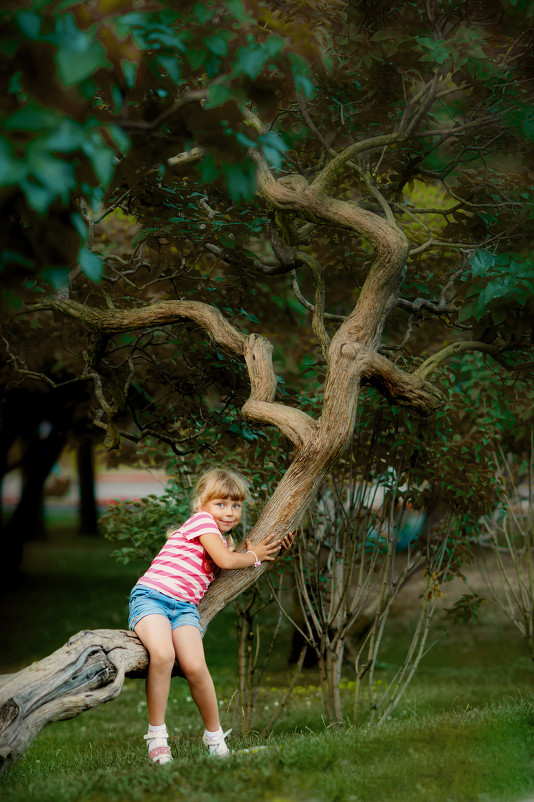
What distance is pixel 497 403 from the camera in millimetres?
7711

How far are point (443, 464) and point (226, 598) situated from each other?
8.29 feet

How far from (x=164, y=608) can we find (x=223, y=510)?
0.61 meters

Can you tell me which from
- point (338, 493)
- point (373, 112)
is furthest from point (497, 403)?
point (373, 112)

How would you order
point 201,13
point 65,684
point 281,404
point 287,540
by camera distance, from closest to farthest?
1. point 201,13
2. point 65,684
3. point 287,540
4. point 281,404

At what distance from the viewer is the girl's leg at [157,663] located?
3.95 m

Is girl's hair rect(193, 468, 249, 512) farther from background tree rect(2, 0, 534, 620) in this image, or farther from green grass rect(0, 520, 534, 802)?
green grass rect(0, 520, 534, 802)

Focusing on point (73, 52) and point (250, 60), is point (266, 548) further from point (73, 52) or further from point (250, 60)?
point (73, 52)

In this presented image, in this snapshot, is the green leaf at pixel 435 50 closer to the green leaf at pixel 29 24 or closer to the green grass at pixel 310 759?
the green leaf at pixel 29 24

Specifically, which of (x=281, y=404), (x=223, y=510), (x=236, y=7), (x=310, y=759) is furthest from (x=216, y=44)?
(x=310, y=759)

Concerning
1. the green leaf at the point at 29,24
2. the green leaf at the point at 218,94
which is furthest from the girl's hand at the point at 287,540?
the green leaf at the point at 29,24

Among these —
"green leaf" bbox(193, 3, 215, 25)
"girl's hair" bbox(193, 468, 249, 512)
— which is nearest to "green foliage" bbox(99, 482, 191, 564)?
"girl's hair" bbox(193, 468, 249, 512)

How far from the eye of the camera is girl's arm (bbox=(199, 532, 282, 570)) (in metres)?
4.09

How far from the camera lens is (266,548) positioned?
4.17 m

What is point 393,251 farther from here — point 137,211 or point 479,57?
point 137,211
